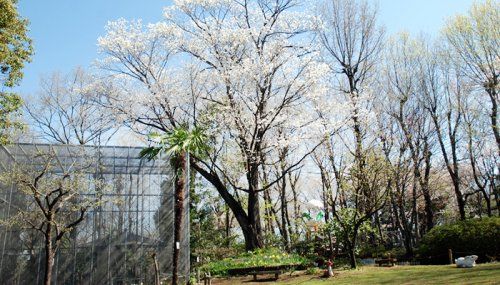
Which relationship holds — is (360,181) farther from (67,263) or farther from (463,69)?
(67,263)

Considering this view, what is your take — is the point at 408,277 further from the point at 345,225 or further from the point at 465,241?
the point at 465,241

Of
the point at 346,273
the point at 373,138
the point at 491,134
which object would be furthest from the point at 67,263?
the point at 491,134

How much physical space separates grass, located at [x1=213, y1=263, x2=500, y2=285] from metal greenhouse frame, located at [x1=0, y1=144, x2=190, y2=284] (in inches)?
177

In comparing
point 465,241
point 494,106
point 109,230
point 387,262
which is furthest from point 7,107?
point 494,106

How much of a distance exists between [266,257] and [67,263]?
8.42 m

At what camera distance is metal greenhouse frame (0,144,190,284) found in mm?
16766

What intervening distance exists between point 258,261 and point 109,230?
6.96 metres

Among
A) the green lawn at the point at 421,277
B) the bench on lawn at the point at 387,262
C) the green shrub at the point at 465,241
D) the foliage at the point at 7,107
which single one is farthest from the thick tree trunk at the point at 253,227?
the foliage at the point at 7,107

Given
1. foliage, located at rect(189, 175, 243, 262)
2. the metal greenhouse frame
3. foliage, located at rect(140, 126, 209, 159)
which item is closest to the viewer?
foliage, located at rect(140, 126, 209, 159)

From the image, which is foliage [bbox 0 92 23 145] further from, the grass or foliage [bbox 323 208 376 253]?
foliage [bbox 323 208 376 253]

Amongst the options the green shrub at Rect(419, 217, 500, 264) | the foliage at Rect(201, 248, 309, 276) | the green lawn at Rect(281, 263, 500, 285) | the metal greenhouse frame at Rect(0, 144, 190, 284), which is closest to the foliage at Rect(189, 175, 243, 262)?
the metal greenhouse frame at Rect(0, 144, 190, 284)

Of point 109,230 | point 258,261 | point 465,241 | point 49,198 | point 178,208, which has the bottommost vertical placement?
point 258,261

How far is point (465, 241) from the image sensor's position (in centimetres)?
1532

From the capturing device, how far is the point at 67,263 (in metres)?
17.1
